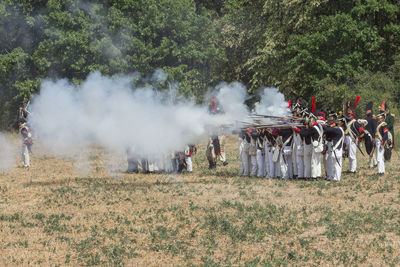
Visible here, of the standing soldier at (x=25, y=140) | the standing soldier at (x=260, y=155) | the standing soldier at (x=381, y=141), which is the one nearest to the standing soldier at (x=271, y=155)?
the standing soldier at (x=260, y=155)

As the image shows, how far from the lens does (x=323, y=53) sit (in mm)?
34719

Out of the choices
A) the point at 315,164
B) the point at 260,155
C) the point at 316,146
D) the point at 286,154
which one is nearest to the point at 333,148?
the point at 316,146

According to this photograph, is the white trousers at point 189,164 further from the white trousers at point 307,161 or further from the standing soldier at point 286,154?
the white trousers at point 307,161

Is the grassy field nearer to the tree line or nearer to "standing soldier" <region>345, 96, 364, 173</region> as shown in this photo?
"standing soldier" <region>345, 96, 364, 173</region>

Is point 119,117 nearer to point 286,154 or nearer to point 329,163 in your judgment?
point 286,154

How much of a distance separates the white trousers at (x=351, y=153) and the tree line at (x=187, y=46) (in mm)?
10739

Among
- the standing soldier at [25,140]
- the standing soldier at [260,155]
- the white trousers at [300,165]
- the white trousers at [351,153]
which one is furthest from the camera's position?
the standing soldier at [25,140]

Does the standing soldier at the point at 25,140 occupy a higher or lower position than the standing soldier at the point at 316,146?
higher

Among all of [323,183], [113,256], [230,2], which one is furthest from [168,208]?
[230,2]

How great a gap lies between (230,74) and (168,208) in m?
28.2

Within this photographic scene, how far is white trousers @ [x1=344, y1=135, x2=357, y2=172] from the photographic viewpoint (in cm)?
2044

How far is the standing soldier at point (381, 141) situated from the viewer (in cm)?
1911

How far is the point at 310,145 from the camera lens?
1916 centimetres

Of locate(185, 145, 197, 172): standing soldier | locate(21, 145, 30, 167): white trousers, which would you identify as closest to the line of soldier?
locate(185, 145, 197, 172): standing soldier
